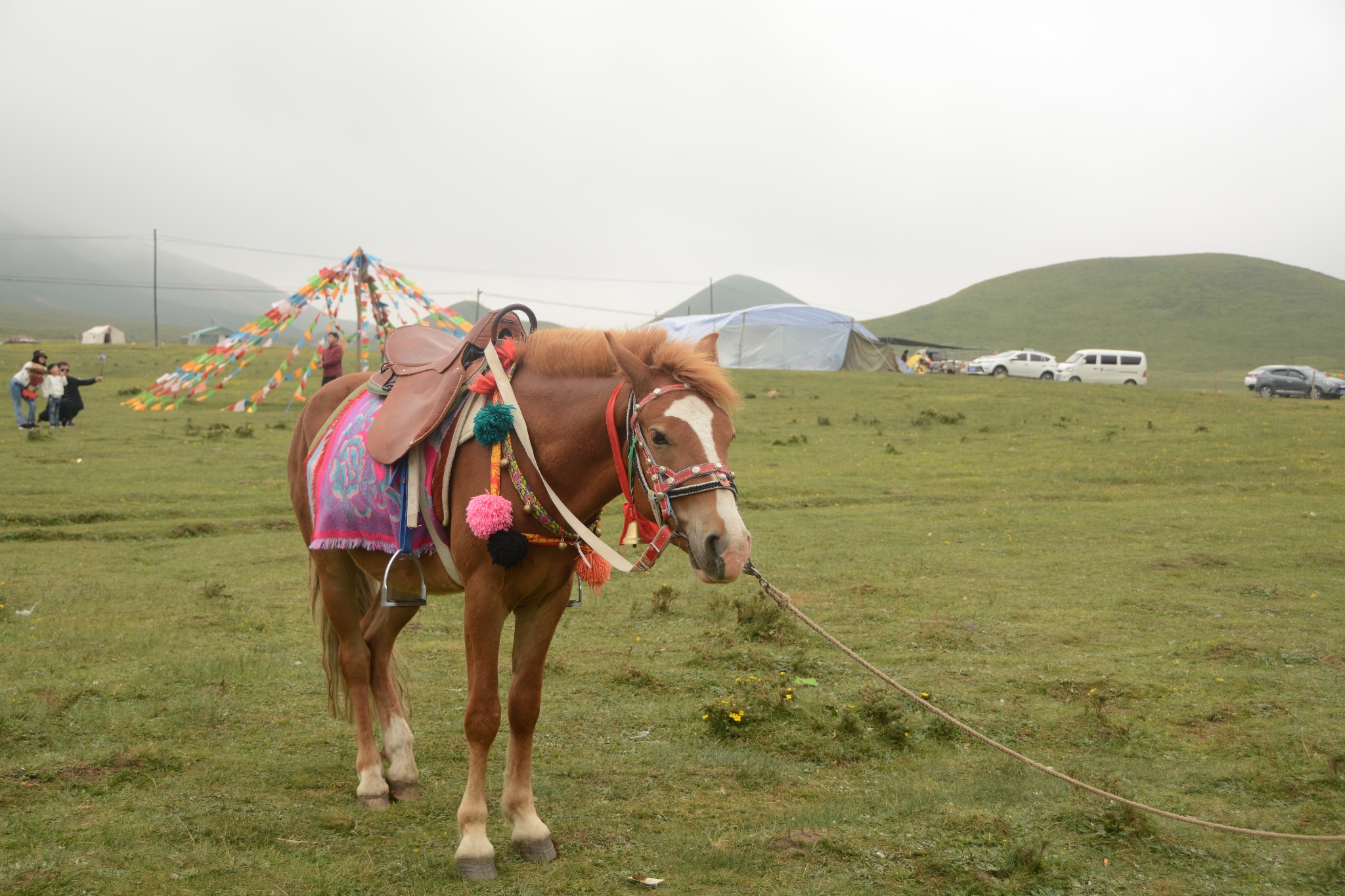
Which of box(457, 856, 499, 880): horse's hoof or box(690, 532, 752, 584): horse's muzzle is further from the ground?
box(690, 532, 752, 584): horse's muzzle

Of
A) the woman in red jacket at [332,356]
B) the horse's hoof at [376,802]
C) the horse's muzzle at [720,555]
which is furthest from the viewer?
the woman in red jacket at [332,356]

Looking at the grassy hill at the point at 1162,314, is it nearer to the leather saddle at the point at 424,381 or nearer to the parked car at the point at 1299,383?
the parked car at the point at 1299,383

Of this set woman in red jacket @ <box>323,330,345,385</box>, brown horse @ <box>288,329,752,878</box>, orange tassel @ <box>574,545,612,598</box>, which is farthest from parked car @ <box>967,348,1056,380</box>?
brown horse @ <box>288,329,752,878</box>

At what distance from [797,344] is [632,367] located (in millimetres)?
38658

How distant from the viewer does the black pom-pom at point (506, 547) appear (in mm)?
3846

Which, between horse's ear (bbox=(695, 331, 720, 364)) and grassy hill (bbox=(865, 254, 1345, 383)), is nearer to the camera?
horse's ear (bbox=(695, 331, 720, 364))

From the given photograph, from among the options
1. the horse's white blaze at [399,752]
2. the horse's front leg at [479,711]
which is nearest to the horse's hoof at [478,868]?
the horse's front leg at [479,711]

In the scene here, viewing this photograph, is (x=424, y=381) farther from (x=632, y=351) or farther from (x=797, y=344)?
(x=797, y=344)

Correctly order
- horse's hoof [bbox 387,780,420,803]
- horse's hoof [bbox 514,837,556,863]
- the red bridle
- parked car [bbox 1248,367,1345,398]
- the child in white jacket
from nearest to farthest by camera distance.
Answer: the red bridle, horse's hoof [bbox 514,837,556,863], horse's hoof [bbox 387,780,420,803], the child in white jacket, parked car [bbox 1248,367,1345,398]

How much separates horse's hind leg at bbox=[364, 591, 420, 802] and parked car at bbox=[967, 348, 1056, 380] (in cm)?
4470

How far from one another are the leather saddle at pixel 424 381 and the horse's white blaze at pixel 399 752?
1666 mm

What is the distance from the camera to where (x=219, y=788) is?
4551mm

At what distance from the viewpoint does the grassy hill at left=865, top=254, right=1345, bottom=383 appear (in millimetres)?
74625

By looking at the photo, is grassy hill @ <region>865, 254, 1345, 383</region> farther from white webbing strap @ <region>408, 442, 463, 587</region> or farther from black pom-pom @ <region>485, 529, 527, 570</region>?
black pom-pom @ <region>485, 529, 527, 570</region>
